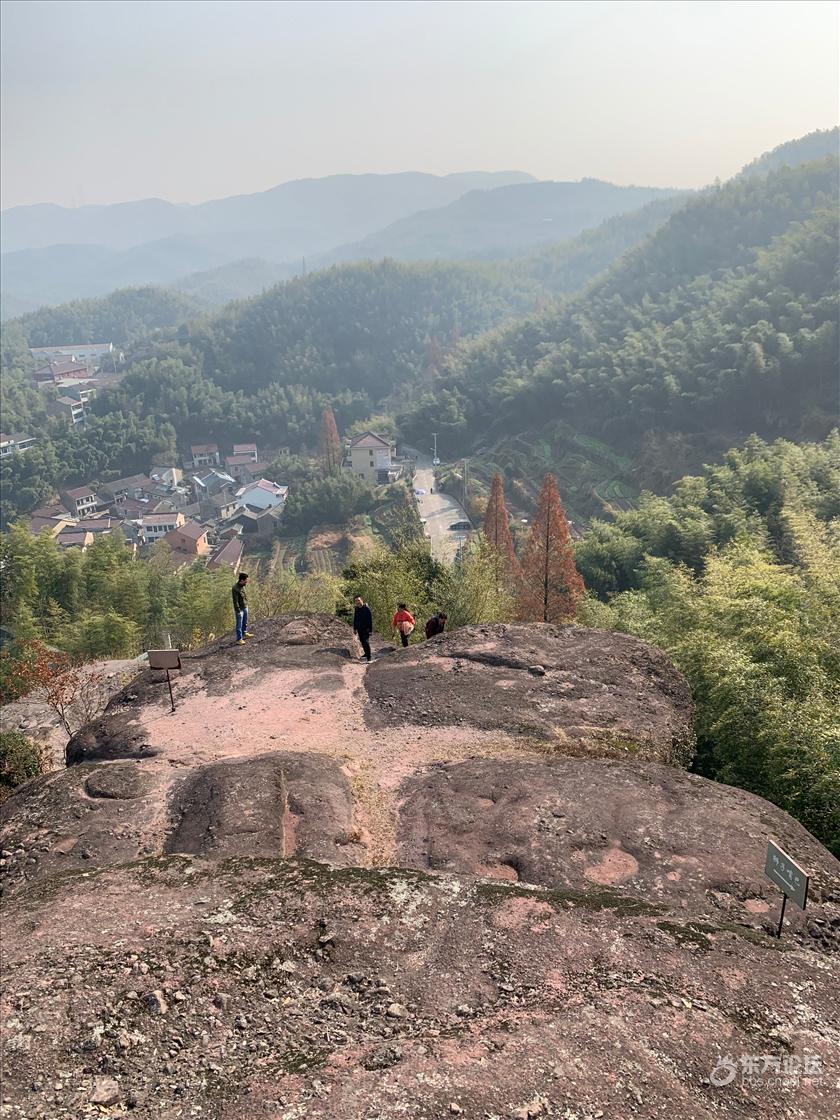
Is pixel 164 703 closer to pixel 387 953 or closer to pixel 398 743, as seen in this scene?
pixel 398 743

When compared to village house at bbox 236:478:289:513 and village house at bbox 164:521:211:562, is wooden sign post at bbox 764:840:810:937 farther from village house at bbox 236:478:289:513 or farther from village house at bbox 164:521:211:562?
village house at bbox 236:478:289:513

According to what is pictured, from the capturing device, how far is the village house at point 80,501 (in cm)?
10006

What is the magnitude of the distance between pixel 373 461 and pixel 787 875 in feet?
302

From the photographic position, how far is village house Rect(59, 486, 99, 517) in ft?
328

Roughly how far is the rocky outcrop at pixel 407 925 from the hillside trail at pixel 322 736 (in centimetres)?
6

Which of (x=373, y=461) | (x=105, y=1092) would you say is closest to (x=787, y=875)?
(x=105, y=1092)

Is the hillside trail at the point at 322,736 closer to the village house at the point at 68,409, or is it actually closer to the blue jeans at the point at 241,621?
the blue jeans at the point at 241,621

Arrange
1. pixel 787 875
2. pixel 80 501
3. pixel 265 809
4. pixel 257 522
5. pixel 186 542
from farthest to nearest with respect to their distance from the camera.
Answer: pixel 80 501
pixel 257 522
pixel 186 542
pixel 265 809
pixel 787 875

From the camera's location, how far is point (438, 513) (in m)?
79.6

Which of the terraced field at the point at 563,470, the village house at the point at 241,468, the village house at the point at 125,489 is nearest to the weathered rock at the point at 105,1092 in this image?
the terraced field at the point at 563,470

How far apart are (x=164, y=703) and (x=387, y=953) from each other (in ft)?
27.0

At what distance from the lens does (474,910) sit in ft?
24.7

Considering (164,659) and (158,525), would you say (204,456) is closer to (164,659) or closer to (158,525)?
(158,525)

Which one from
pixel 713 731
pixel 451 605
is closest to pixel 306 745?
pixel 713 731
